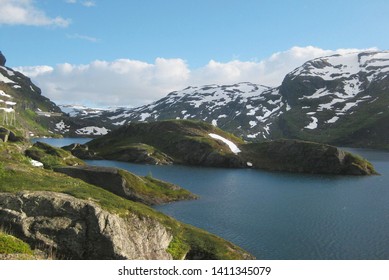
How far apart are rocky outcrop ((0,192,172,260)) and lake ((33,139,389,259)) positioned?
24920 mm

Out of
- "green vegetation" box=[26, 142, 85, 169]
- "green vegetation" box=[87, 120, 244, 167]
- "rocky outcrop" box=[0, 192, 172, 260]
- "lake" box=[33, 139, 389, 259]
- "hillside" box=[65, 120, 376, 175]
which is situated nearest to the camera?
"rocky outcrop" box=[0, 192, 172, 260]

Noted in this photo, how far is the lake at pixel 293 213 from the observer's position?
5759cm

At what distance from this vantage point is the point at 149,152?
177 m

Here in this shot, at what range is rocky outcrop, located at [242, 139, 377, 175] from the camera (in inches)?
5999

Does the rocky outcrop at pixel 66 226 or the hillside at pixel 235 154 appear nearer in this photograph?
the rocky outcrop at pixel 66 226

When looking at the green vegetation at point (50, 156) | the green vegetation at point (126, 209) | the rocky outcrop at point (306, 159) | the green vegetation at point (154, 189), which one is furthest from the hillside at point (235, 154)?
the green vegetation at point (126, 209)

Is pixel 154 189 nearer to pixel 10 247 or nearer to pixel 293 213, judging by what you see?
pixel 293 213

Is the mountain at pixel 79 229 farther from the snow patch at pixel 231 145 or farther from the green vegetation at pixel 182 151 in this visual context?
the snow patch at pixel 231 145

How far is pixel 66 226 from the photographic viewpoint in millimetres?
34844

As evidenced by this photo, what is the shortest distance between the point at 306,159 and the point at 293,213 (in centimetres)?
8421

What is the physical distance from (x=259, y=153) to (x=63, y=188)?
453 feet

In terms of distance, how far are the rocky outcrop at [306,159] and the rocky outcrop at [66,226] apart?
130 m

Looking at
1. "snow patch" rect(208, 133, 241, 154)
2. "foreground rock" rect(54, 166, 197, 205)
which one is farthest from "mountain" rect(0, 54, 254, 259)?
"snow patch" rect(208, 133, 241, 154)

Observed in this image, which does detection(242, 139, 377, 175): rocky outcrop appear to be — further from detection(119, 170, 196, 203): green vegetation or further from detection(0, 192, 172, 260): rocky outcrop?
detection(0, 192, 172, 260): rocky outcrop
